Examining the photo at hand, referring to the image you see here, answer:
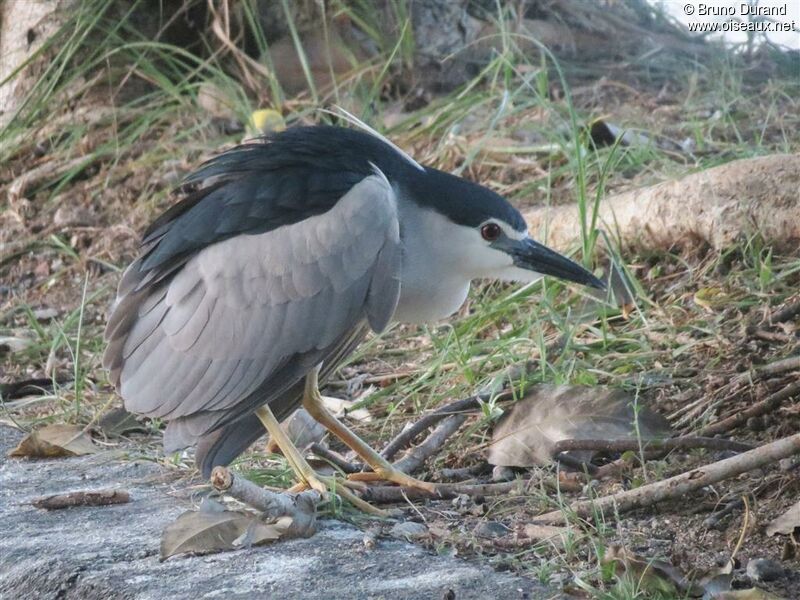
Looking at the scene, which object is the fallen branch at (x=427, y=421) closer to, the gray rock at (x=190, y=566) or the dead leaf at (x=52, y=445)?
the gray rock at (x=190, y=566)

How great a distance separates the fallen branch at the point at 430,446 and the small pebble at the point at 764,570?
4.50 ft

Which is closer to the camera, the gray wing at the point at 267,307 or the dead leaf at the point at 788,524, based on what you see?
the dead leaf at the point at 788,524

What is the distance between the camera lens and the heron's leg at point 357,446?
3.81 m

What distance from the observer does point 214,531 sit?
3182 mm

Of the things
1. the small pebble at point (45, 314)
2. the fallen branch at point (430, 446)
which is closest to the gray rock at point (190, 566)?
the fallen branch at point (430, 446)

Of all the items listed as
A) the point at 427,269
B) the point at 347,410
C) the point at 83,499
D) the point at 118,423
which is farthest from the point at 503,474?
the point at 118,423

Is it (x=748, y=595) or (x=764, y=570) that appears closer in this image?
(x=748, y=595)

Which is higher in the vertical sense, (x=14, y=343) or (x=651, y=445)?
(x=14, y=343)

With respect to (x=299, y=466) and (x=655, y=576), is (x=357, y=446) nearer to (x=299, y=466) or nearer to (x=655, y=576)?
(x=299, y=466)

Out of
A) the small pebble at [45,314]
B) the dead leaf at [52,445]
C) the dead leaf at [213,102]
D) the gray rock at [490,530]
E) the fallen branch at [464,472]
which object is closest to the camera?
the gray rock at [490,530]

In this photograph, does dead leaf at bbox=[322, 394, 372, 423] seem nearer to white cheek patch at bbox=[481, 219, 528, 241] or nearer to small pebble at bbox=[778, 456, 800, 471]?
white cheek patch at bbox=[481, 219, 528, 241]

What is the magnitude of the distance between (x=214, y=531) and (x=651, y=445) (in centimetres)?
128

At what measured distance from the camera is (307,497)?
11.2 ft

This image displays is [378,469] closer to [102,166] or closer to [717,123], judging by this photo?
[717,123]
